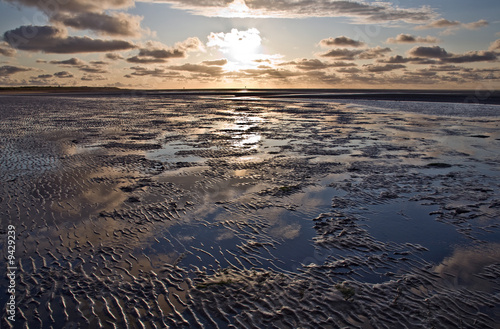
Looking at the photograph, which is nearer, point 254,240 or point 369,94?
point 254,240

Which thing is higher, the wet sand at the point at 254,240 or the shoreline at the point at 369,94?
the shoreline at the point at 369,94

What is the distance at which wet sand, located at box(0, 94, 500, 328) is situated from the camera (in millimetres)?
5238

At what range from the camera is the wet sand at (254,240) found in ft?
17.2

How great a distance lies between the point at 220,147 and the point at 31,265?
12.6 metres

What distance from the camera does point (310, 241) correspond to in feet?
24.7

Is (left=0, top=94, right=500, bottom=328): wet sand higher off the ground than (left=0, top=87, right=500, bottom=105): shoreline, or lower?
lower

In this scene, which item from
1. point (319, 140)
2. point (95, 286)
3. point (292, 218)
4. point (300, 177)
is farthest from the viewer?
point (319, 140)

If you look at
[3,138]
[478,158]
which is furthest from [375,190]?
[3,138]

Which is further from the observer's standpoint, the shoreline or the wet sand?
the shoreline

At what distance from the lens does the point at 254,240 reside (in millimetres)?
7594

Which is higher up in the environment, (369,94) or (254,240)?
(369,94)

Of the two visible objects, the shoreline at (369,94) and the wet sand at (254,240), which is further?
the shoreline at (369,94)

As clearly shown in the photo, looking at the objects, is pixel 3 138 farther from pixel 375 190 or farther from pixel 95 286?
pixel 375 190

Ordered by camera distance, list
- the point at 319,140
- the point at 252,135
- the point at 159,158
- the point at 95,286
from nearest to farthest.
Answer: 1. the point at 95,286
2. the point at 159,158
3. the point at 319,140
4. the point at 252,135
